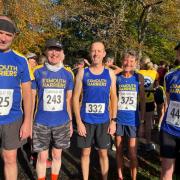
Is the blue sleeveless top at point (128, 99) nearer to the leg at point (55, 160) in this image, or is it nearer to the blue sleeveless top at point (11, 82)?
the leg at point (55, 160)

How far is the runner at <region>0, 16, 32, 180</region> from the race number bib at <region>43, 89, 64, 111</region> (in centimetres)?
53

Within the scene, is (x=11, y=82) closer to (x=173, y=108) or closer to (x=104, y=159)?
(x=104, y=159)

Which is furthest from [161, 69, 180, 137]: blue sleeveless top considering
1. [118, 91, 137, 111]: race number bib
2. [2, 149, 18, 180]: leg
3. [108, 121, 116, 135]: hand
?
[2, 149, 18, 180]: leg

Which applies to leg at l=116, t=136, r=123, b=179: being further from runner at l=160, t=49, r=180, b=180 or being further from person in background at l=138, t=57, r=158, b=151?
person in background at l=138, t=57, r=158, b=151

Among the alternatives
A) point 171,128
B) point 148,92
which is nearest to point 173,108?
point 171,128

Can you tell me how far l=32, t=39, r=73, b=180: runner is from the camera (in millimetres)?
4859

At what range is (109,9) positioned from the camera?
2688 centimetres

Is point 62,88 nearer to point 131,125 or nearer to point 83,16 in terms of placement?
point 131,125

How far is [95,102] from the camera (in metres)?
4.97

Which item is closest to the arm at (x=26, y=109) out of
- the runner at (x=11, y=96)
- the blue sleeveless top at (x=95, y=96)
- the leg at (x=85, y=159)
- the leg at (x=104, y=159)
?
the runner at (x=11, y=96)

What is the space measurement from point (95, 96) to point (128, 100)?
616mm

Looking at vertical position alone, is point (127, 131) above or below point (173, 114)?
below

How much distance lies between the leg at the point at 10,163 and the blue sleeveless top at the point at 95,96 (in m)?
1.14

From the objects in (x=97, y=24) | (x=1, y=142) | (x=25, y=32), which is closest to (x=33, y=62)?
(x=1, y=142)
